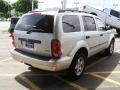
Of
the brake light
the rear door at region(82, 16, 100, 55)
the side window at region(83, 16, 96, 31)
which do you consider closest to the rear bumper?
the brake light

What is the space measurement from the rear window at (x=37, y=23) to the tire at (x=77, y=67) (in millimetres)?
1182

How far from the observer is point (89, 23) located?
784 cm

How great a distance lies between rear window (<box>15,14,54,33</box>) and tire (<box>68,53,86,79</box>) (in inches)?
46.5

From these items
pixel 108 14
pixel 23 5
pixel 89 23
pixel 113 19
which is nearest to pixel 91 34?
pixel 89 23

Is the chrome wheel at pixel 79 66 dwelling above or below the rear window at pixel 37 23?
below

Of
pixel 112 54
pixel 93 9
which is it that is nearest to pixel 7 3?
pixel 93 9

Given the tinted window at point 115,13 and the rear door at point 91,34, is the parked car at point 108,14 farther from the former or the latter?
the rear door at point 91,34

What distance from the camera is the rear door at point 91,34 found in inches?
294

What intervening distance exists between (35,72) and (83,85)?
1768 millimetres

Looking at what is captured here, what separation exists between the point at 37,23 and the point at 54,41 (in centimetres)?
78

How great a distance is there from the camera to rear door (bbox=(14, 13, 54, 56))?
20.3 ft

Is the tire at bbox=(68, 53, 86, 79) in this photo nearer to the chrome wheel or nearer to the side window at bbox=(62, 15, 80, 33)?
the chrome wheel

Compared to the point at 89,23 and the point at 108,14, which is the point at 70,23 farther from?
the point at 108,14

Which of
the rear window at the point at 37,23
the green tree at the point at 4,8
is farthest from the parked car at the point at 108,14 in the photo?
the green tree at the point at 4,8
